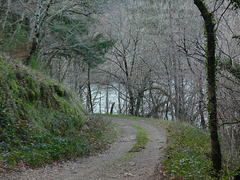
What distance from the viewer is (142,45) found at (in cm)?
2416

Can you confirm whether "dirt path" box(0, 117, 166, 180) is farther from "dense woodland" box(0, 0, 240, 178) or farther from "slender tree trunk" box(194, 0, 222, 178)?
"dense woodland" box(0, 0, 240, 178)

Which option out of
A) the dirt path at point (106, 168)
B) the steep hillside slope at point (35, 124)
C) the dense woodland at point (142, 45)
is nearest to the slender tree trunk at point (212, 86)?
the dense woodland at point (142, 45)

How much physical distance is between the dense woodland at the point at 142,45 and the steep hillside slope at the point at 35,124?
170 centimetres

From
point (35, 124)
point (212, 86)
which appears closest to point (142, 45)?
point (35, 124)

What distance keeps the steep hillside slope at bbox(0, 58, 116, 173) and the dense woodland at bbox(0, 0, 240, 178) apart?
1700 mm

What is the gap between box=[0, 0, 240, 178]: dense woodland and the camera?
34.2ft

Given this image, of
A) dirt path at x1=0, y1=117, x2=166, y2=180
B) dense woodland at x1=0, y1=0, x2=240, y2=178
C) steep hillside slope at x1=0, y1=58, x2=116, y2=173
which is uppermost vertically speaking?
dense woodland at x1=0, y1=0, x2=240, y2=178

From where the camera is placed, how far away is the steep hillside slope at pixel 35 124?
654 cm

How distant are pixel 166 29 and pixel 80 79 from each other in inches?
444

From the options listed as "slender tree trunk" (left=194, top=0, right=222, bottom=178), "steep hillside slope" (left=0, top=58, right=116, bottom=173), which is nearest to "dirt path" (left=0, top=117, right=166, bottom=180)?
"steep hillside slope" (left=0, top=58, right=116, bottom=173)

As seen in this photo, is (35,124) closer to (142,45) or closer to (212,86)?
(212,86)

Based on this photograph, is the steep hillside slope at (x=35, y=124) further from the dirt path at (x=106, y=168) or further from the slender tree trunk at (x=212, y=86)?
the slender tree trunk at (x=212, y=86)

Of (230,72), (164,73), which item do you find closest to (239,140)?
(230,72)

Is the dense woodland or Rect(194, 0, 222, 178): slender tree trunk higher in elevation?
the dense woodland
